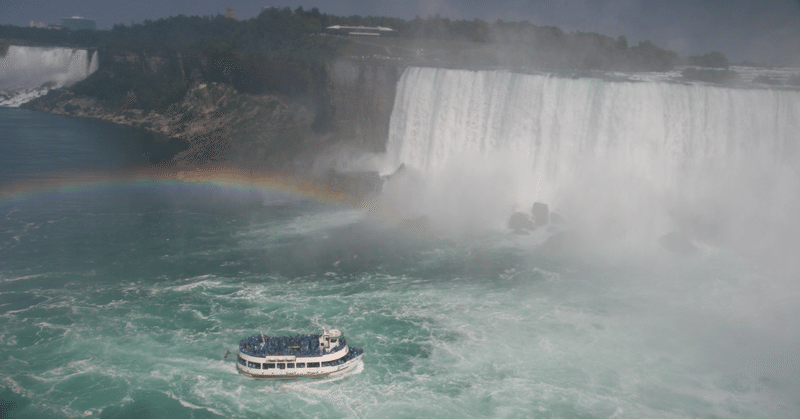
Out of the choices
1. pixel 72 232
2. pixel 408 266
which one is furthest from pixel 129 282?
pixel 408 266

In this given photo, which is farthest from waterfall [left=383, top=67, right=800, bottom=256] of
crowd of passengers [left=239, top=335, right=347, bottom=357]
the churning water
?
crowd of passengers [left=239, top=335, right=347, bottom=357]

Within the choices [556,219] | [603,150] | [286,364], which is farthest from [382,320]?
[603,150]

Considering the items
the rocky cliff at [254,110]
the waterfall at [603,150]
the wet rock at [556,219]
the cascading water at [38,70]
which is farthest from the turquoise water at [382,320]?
the cascading water at [38,70]

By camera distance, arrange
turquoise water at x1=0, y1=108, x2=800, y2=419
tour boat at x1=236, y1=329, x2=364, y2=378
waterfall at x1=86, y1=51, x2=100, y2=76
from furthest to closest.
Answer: waterfall at x1=86, y1=51, x2=100, y2=76, tour boat at x1=236, y1=329, x2=364, y2=378, turquoise water at x1=0, y1=108, x2=800, y2=419

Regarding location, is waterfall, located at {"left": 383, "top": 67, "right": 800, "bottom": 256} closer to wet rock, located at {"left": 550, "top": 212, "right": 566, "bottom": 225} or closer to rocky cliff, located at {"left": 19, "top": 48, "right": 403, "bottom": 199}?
wet rock, located at {"left": 550, "top": 212, "right": 566, "bottom": 225}

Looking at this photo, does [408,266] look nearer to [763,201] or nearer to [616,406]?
[616,406]

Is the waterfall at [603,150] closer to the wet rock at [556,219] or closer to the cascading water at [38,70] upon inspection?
the wet rock at [556,219]

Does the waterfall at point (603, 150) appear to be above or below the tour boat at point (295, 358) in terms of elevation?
above
